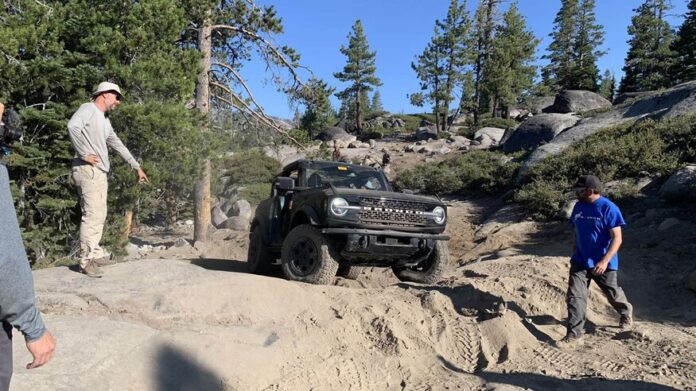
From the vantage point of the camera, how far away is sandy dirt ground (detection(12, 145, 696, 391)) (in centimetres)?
412

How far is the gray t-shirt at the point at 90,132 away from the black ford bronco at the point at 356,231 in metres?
2.27

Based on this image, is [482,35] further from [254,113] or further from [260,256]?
[260,256]

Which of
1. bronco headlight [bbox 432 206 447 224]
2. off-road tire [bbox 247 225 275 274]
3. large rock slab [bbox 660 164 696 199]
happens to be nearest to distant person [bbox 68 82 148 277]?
off-road tire [bbox 247 225 275 274]

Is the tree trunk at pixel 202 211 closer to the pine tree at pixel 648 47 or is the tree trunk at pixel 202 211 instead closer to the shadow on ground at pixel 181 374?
the shadow on ground at pixel 181 374

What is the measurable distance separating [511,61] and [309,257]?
42342 millimetres

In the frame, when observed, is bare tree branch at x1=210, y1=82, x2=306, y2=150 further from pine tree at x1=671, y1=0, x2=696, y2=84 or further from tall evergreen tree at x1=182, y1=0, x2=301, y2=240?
pine tree at x1=671, y1=0, x2=696, y2=84

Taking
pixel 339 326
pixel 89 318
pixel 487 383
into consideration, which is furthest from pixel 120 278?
pixel 487 383

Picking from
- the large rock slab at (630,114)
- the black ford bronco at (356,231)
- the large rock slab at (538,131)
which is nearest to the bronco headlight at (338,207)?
the black ford bronco at (356,231)

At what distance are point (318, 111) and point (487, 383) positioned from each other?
39.6ft

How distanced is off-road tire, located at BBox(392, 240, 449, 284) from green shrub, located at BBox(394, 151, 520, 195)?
34.6 feet

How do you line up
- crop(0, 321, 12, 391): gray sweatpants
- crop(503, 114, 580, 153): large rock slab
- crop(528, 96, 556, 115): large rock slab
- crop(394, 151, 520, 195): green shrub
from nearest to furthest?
crop(0, 321, 12, 391): gray sweatpants, crop(394, 151, 520, 195): green shrub, crop(503, 114, 580, 153): large rock slab, crop(528, 96, 556, 115): large rock slab

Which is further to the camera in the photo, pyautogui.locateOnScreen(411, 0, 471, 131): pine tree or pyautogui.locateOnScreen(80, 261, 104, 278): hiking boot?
pyautogui.locateOnScreen(411, 0, 471, 131): pine tree

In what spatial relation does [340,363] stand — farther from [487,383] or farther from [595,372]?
[595,372]

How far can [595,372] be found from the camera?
4719mm
